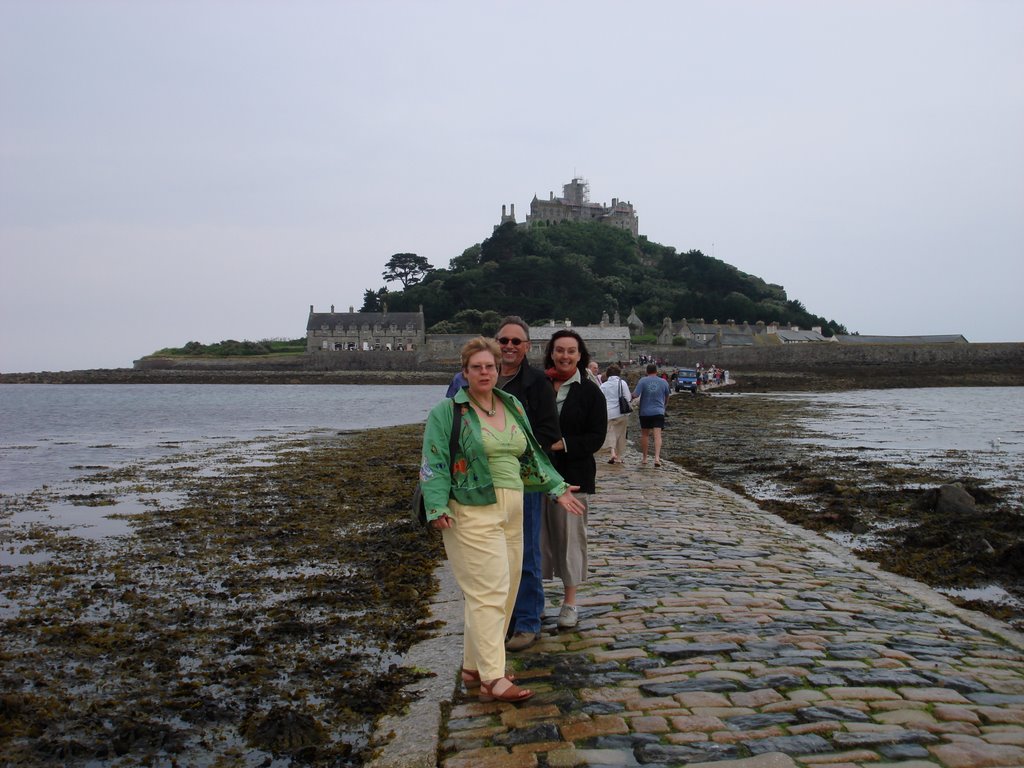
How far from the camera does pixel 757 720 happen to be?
3830mm

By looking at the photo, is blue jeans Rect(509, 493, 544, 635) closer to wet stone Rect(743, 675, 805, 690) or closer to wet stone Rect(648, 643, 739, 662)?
wet stone Rect(648, 643, 739, 662)

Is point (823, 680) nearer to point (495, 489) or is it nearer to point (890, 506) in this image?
point (495, 489)

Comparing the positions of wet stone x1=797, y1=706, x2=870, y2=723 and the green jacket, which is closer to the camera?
wet stone x1=797, y1=706, x2=870, y2=723

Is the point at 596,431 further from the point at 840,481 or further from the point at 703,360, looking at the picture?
the point at 703,360

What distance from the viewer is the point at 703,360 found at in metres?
77.8

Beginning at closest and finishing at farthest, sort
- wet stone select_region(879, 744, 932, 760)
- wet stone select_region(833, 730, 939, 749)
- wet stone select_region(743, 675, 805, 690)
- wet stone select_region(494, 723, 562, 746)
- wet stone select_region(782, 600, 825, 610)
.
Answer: wet stone select_region(879, 744, 932, 760) → wet stone select_region(833, 730, 939, 749) → wet stone select_region(494, 723, 562, 746) → wet stone select_region(743, 675, 805, 690) → wet stone select_region(782, 600, 825, 610)

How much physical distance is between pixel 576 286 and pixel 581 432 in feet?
348

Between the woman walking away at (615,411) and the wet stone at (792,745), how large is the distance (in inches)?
343

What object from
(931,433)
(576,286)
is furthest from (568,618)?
(576,286)

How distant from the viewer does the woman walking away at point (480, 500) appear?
166 inches

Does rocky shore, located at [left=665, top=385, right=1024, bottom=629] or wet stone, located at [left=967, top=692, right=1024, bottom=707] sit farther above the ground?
wet stone, located at [left=967, top=692, right=1024, bottom=707]

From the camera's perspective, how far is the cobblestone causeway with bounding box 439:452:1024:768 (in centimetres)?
356

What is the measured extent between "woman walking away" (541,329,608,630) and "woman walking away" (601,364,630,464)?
6788 mm

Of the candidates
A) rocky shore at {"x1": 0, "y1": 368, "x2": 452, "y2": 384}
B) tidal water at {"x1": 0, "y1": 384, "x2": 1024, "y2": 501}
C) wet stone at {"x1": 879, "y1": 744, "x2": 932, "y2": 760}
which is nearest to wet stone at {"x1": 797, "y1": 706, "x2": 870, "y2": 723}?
wet stone at {"x1": 879, "y1": 744, "x2": 932, "y2": 760}
